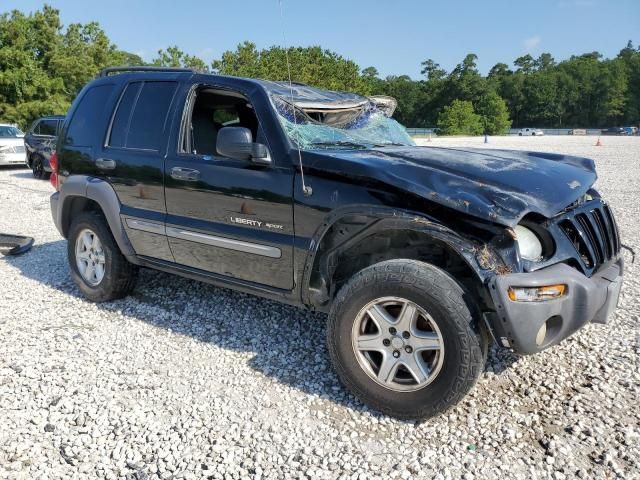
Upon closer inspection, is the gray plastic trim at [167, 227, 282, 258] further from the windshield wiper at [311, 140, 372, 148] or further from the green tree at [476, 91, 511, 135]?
the green tree at [476, 91, 511, 135]

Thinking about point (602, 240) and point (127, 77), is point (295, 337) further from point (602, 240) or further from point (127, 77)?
point (127, 77)

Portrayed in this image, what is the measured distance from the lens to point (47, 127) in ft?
49.2

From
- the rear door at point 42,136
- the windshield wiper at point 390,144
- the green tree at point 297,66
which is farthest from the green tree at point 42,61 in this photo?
the windshield wiper at point 390,144

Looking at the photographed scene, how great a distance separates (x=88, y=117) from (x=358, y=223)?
9.91 feet

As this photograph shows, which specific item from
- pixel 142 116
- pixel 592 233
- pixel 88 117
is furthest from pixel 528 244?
pixel 88 117

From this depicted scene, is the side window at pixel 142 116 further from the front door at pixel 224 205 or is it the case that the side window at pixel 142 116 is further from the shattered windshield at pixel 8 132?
the shattered windshield at pixel 8 132

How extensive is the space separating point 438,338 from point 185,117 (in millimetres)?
2531

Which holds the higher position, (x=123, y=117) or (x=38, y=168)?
(x=123, y=117)

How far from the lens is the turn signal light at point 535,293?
2.60 meters

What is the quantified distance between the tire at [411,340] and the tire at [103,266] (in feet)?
7.87

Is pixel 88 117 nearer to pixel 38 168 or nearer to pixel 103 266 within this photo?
pixel 103 266

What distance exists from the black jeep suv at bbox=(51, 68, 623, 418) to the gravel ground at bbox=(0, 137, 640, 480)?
0.30m

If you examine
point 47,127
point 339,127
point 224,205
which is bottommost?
point 224,205

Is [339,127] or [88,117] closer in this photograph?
[339,127]
